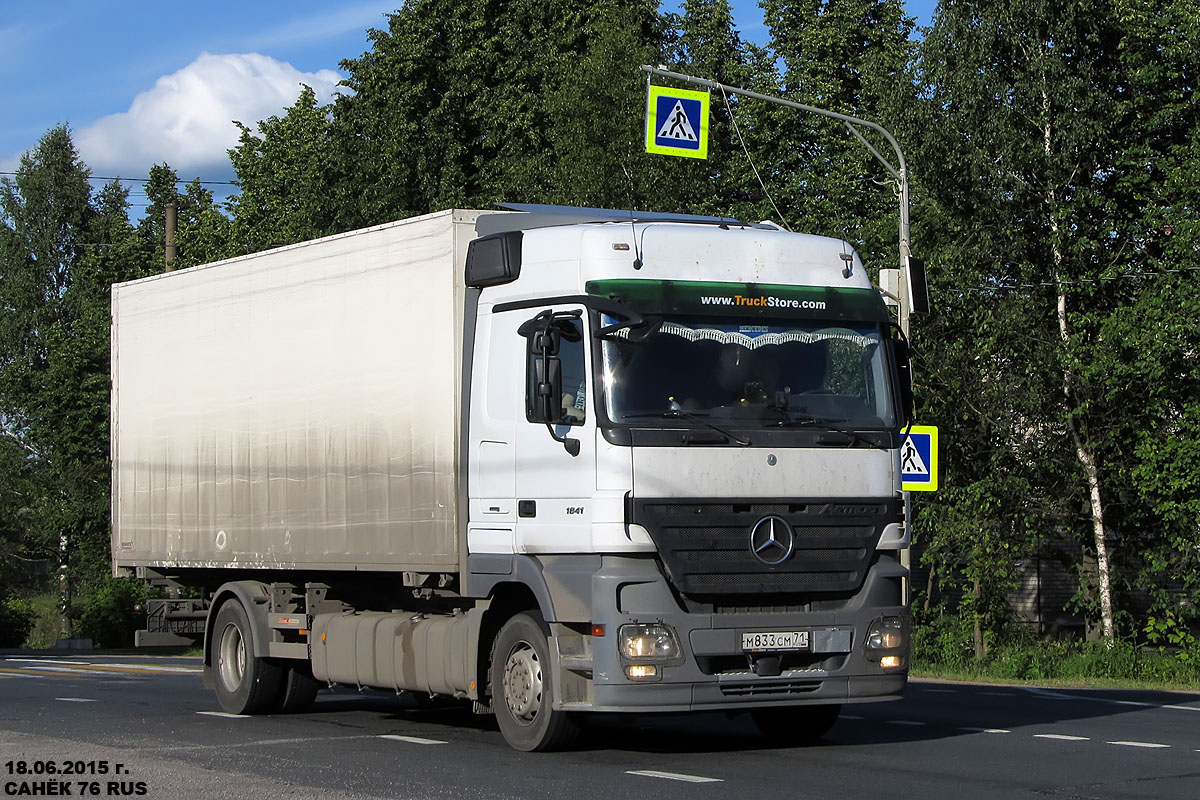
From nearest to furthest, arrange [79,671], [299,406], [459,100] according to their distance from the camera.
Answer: [299,406] → [79,671] → [459,100]

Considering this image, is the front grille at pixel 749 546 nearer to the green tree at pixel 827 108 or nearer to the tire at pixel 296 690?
the tire at pixel 296 690

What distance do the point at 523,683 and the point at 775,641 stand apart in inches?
68.3

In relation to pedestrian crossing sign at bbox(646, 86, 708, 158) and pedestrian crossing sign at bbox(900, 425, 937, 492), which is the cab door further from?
pedestrian crossing sign at bbox(646, 86, 708, 158)

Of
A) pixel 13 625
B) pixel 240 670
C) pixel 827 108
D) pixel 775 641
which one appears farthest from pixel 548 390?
pixel 13 625

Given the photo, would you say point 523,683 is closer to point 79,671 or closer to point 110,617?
point 79,671

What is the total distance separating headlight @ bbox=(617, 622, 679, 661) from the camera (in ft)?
35.1

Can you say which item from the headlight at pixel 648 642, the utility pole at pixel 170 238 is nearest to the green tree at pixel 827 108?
the utility pole at pixel 170 238

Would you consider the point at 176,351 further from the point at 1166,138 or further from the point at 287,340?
the point at 1166,138

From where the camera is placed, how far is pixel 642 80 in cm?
3609

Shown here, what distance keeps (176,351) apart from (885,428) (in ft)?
23.9

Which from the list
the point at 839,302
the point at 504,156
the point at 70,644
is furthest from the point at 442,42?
the point at 839,302

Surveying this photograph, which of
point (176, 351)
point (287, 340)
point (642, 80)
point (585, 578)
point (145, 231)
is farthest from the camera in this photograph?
point (145, 231)

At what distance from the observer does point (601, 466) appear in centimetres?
1085

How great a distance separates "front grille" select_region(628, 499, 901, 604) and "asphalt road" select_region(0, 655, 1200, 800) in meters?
1.17
